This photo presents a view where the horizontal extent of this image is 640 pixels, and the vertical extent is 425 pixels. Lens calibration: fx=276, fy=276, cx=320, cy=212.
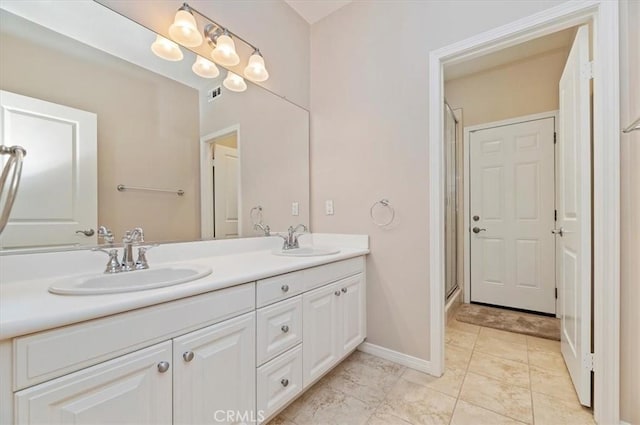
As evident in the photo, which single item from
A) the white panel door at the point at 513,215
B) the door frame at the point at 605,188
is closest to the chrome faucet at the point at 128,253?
the door frame at the point at 605,188

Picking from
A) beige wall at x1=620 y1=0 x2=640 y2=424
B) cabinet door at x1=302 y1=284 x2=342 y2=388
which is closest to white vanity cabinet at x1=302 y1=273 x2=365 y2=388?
cabinet door at x1=302 y1=284 x2=342 y2=388

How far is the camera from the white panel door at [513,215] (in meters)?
2.74

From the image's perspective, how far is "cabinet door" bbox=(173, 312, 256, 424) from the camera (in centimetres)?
93

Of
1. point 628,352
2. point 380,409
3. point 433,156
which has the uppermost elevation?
point 433,156

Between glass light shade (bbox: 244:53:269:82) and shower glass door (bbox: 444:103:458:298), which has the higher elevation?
glass light shade (bbox: 244:53:269:82)

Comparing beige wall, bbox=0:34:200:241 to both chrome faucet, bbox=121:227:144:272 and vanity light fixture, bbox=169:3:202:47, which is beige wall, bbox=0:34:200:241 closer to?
chrome faucet, bbox=121:227:144:272

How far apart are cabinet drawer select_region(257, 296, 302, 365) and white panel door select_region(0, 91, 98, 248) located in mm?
836

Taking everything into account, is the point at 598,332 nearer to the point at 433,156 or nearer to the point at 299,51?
the point at 433,156

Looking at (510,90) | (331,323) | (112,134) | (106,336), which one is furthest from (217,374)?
(510,90)

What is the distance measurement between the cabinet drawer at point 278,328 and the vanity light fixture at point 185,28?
147 cm

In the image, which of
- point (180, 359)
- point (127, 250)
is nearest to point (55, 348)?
point (180, 359)

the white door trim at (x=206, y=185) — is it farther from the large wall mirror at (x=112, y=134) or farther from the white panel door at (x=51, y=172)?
the white panel door at (x=51, y=172)

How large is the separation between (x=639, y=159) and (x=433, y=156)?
0.88 metres

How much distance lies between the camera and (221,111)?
68.1 inches
